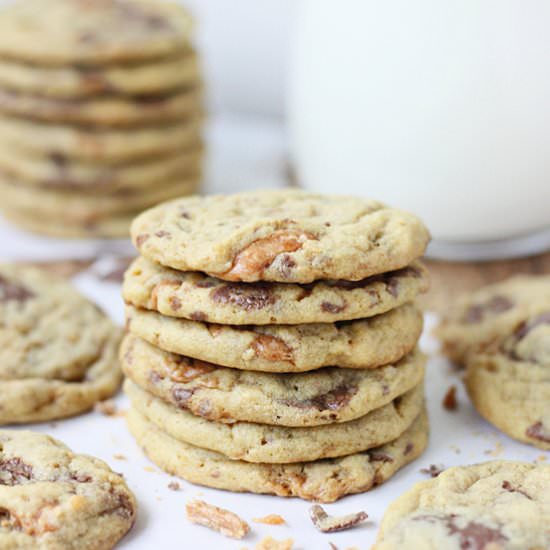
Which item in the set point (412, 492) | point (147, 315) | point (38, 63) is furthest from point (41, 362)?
point (38, 63)

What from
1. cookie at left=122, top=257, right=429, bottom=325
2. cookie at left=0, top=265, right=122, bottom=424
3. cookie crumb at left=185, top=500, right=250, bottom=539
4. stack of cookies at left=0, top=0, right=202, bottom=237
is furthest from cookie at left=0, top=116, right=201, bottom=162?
cookie crumb at left=185, top=500, right=250, bottom=539

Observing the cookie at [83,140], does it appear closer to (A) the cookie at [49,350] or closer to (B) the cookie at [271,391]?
(A) the cookie at [49,350]

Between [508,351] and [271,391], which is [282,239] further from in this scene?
[508,351]

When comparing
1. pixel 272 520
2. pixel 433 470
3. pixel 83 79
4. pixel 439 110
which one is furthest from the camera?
pixel 83 79

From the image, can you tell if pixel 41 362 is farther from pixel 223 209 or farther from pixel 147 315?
pixel 223 209

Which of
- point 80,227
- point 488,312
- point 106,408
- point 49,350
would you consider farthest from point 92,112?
point 488,312
